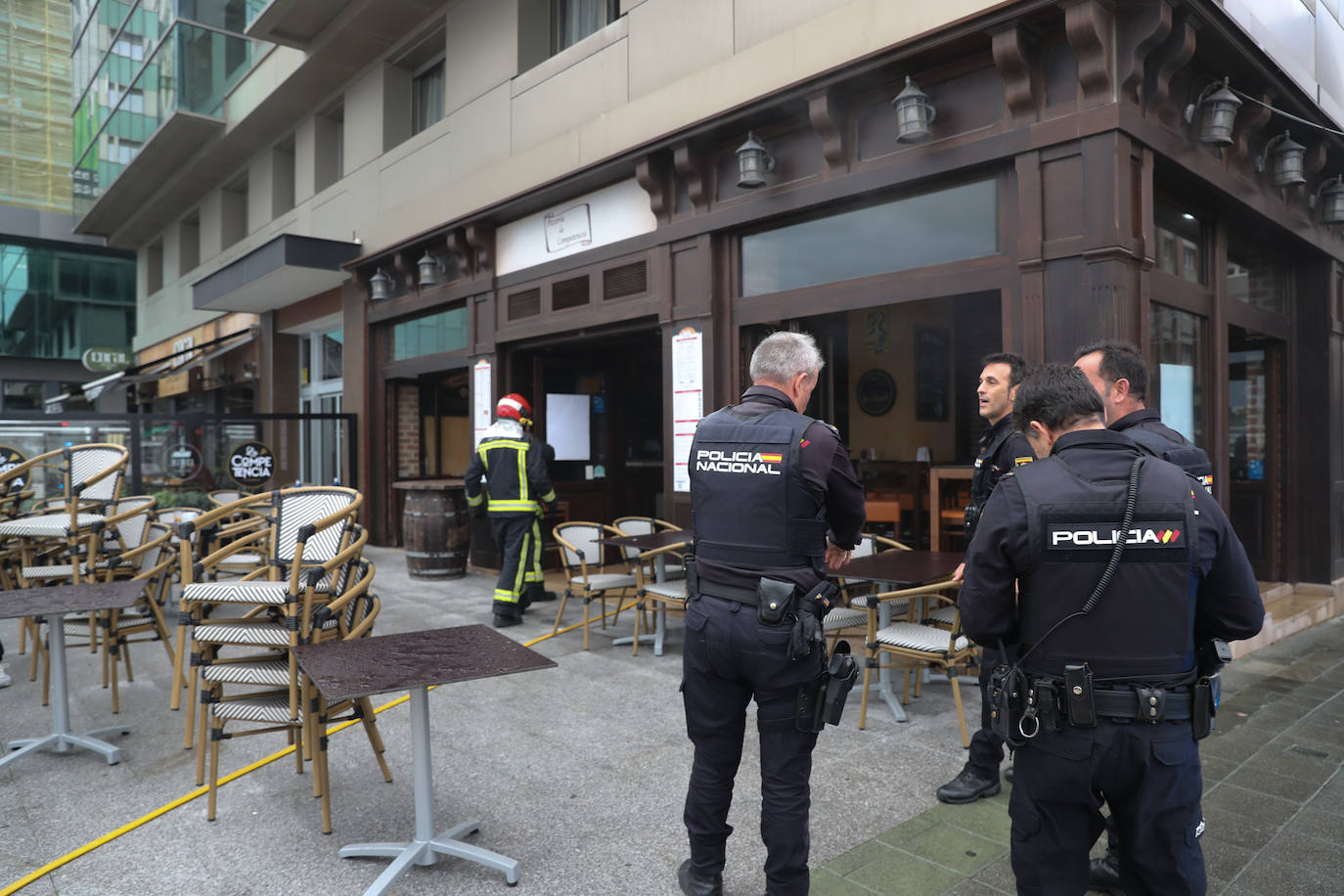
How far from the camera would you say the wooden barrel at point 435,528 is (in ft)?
29.8

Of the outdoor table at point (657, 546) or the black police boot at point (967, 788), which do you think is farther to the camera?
the outdoor table at point (657, 546)

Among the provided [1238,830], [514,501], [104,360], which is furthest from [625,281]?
[104,360]

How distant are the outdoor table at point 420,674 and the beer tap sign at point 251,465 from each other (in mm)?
8737

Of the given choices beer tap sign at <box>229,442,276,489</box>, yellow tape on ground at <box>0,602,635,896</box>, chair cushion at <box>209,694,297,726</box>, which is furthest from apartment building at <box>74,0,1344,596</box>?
chair cushion at <box>209,694,297,726</box>

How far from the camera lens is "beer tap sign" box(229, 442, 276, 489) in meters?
10.9

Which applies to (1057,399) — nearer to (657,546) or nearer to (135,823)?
(135,823)

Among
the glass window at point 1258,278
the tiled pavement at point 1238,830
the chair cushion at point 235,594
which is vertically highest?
the glass window at point 1258,278

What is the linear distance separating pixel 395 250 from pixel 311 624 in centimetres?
776

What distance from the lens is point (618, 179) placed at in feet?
25.2

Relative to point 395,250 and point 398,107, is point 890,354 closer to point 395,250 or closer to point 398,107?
point 395,250

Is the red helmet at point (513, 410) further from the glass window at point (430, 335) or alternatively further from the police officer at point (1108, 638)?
the police officer at point (1108, 638)

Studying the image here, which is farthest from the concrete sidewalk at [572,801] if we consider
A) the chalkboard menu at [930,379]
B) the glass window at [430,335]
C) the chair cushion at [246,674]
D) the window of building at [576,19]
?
the window of building at [576,19]

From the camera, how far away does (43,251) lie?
82.3 feet

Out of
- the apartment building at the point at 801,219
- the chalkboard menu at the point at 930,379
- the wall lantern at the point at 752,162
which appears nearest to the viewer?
the apartment building at the point at 801,219
